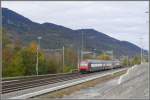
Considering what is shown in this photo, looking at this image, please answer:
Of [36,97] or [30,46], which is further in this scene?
[30,46]

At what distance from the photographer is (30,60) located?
76312mm

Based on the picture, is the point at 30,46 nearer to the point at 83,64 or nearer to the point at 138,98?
the point at 83,64

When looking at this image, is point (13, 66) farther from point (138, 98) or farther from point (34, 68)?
point (138, 98)

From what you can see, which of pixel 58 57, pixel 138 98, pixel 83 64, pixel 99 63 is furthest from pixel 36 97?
pixel 58 57

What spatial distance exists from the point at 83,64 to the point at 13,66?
466 inches

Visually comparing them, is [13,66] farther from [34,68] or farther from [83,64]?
[83,64]

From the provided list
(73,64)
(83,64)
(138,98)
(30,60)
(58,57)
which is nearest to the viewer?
(138,98)

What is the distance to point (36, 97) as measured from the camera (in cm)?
2747

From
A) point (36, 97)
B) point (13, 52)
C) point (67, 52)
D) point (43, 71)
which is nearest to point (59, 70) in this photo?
point (43, 71)

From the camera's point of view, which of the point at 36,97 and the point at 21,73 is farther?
the point at 21,73

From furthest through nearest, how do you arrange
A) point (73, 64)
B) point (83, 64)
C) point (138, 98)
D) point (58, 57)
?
point (73, 64), point (58, 57), point (83, 64), point (138, 98)

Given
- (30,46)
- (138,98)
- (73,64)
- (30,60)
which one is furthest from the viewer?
(73,64)

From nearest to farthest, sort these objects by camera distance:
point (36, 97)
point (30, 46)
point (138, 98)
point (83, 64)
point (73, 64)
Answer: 1. point (138, 98)
2. point (36, 97)
3. point (83, 64)
4. point (30, 46)
5. point (73, 64)

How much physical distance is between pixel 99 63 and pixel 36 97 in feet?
177
